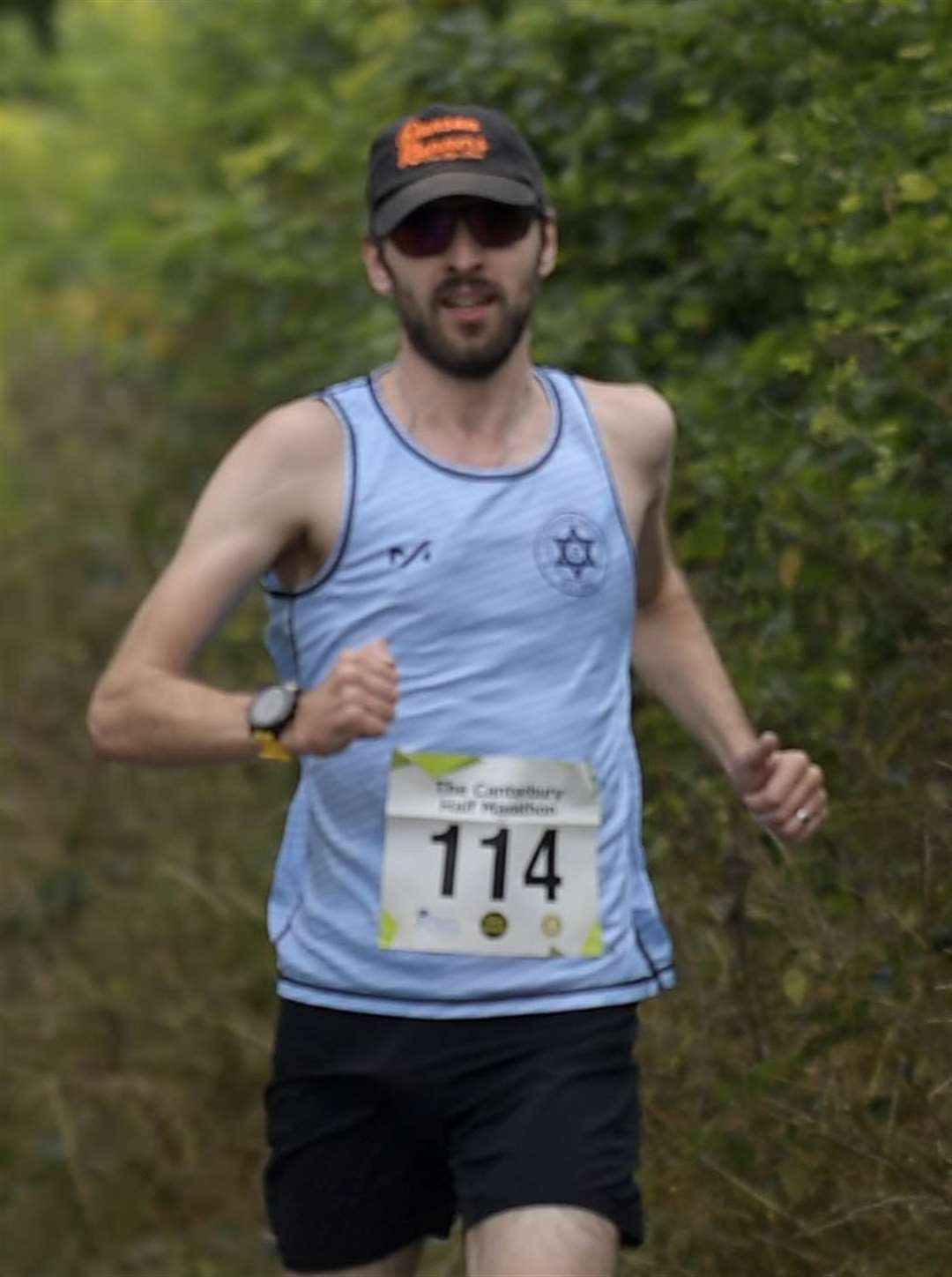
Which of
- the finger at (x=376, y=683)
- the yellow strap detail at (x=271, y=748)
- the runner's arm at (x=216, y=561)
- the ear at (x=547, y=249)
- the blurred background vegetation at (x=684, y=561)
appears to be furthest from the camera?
the blurred background vegetation at (x=684, y=561)

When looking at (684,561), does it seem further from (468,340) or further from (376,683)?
(376,683)

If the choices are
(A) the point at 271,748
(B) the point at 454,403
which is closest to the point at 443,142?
(B) the point at 454,403

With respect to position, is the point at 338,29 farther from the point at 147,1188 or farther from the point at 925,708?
the point at 925,708

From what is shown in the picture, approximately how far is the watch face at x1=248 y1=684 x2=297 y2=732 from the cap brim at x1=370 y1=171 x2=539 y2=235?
783 millimetres

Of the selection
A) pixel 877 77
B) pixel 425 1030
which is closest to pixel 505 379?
pixel 425 1030

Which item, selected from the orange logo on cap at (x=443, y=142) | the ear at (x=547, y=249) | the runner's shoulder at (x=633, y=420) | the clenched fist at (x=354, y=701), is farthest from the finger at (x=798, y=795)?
the orange logo on cap at (x=443, y=142)

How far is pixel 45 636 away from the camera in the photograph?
10.6 meters

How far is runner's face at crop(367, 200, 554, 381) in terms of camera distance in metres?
4.41

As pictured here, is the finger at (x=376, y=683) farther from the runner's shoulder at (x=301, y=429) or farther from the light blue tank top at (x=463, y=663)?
the runner's shoulder at (x=301, y=429)

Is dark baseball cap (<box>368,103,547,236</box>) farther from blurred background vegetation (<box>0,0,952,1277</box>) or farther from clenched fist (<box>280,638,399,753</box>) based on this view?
blurred background vegetation (<box>0,0,952,1277</box>)

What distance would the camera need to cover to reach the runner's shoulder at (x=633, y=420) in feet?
15.0

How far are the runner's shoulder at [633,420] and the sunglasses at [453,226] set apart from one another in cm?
27

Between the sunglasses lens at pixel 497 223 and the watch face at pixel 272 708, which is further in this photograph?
the sunglasses lens at pixel 497 223

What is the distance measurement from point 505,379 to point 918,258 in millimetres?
1565
